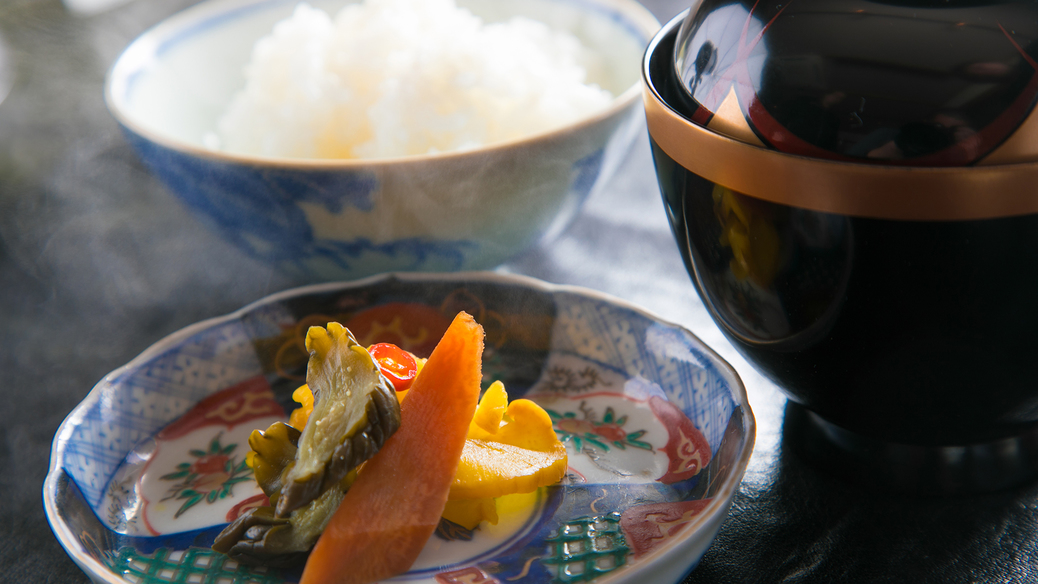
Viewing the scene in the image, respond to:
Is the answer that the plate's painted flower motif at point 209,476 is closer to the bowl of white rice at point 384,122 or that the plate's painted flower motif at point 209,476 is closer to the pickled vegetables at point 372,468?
the pickled vegetables at point 372,468

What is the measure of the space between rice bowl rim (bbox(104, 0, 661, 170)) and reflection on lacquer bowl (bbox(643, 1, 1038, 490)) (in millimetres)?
183

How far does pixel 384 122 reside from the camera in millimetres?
956

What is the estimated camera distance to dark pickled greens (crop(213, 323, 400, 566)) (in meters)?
0.54

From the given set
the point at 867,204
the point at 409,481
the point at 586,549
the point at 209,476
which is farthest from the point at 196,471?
the point at 867,204

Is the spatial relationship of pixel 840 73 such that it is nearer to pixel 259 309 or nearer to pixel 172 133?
pixel 259 309

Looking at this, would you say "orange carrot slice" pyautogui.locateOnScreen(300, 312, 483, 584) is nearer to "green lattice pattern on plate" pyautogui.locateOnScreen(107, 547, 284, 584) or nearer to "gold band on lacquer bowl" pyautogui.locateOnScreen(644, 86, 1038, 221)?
"green lattice pattern on plate" pyautogui.locateOnScreen(107, 547, 284, 584)

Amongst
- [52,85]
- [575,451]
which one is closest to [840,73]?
[575,451]

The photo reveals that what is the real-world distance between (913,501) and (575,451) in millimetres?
288

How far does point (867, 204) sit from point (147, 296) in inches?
37.0

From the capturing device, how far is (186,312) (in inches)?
40.9

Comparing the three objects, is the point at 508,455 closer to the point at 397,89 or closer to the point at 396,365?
the point at 396,365

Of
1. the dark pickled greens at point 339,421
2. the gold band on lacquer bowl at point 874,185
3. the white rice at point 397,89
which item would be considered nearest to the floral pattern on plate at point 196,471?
the dark pickled greens at point 339,421

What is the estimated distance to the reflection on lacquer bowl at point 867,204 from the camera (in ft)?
1.57

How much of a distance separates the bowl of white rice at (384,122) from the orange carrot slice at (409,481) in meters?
0.29
